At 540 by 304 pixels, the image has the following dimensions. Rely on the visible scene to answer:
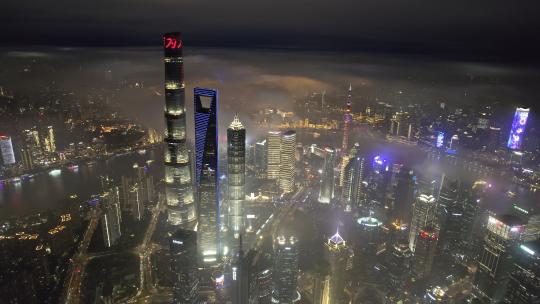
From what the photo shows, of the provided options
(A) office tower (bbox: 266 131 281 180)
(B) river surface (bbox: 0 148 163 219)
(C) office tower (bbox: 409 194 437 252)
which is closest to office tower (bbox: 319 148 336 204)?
(A) office tower (bbox: 266 131 281 180)

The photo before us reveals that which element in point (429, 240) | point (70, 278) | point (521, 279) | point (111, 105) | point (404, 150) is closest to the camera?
point (521, 279)

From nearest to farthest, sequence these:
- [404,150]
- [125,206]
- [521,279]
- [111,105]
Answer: [521,279]
[125,206]
[111,105]
[404,150]

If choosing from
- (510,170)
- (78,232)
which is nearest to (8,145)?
(78,232)

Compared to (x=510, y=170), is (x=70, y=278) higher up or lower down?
lower down

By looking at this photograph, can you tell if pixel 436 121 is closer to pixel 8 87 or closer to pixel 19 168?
pixel 8 87

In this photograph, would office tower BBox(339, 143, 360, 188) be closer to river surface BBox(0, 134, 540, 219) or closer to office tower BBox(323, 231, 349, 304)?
river surface BBox(0, 134, 540, 219)

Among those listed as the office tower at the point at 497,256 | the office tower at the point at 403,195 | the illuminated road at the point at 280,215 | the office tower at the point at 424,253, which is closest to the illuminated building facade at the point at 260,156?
the illuminated road at the point at 280,215

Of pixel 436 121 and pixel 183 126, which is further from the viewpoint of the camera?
pixel 436 121
